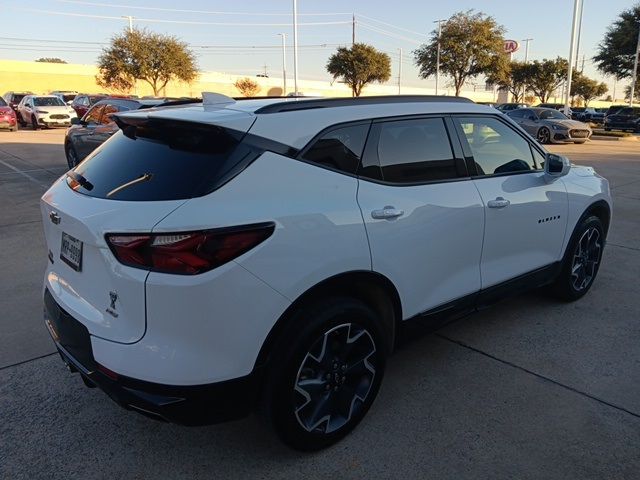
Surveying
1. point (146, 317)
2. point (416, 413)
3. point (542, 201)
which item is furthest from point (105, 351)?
point (542, 201)

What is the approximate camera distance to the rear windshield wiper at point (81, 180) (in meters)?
2.59

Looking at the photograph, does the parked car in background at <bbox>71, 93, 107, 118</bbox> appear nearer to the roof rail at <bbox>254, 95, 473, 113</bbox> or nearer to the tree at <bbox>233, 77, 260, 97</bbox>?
the roof rail at <bbox>254, 95, 473, 113</bbox>

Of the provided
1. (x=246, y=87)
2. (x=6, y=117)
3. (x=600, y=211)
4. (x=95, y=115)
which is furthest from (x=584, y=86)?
(x=600, y=211)

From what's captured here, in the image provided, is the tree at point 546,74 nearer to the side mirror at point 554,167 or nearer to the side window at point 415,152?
the side mirror at point 554,167

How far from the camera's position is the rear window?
2223mm

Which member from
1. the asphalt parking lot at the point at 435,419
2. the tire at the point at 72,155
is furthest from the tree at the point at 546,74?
the asphalt parking lot at the point at 435,419

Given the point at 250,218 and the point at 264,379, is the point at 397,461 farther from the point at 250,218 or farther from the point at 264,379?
the point at 250,218

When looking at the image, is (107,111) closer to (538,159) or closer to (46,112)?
(538,159)

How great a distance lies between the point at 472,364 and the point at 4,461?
279 cm

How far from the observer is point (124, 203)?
2256 mm

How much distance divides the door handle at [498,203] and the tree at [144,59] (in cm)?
3930

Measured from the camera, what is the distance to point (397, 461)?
2.59 m

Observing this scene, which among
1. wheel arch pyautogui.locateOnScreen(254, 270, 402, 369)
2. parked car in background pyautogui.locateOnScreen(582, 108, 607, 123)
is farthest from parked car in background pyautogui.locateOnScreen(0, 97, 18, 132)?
parked car in background pyautogui.locateOnScreen(582, 108, 607, 123)

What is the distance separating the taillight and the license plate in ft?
1.24
